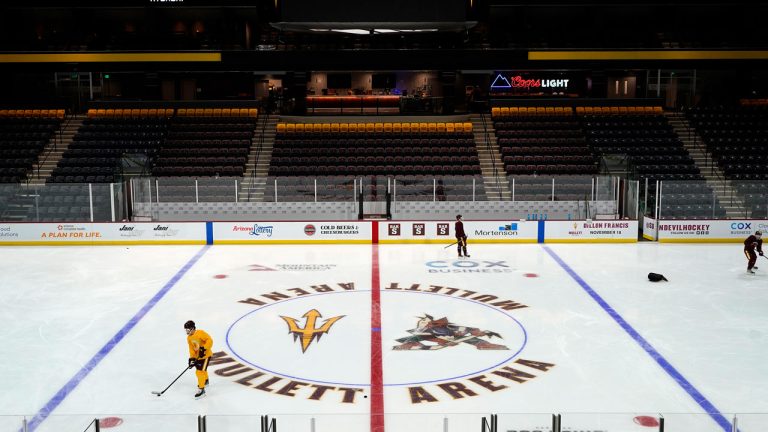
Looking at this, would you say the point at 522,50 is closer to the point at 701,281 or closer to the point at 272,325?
the point at 701,281

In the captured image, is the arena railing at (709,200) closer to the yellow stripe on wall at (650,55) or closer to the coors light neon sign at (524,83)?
the yellow stripe on wall at (650,55)

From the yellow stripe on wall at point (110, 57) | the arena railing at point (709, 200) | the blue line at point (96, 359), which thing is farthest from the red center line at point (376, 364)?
the yellow stripe on wall at point (110, 57)

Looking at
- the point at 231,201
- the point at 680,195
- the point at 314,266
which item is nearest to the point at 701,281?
the point at 680,195

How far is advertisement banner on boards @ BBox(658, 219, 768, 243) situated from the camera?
878 inches

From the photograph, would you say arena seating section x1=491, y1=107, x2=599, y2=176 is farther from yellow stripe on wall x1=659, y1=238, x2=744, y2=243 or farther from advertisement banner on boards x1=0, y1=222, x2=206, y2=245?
advertisement banner on boards x1=0, y1=222, x2=206, y2=245

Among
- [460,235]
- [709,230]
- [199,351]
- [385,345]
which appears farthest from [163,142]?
[199,351]

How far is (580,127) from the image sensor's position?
31.8 metres

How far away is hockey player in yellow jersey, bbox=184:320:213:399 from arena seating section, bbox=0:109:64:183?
21426 millimetres

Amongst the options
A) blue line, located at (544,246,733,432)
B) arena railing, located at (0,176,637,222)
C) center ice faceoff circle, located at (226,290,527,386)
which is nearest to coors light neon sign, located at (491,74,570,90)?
arena railing, located at (0,176,637,222)

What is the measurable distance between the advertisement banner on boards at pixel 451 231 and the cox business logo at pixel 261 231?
3.54 m

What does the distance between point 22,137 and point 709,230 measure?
2808cm

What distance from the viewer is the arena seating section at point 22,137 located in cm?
2831

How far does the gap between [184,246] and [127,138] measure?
1099cm

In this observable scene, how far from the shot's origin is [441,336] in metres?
12.5
